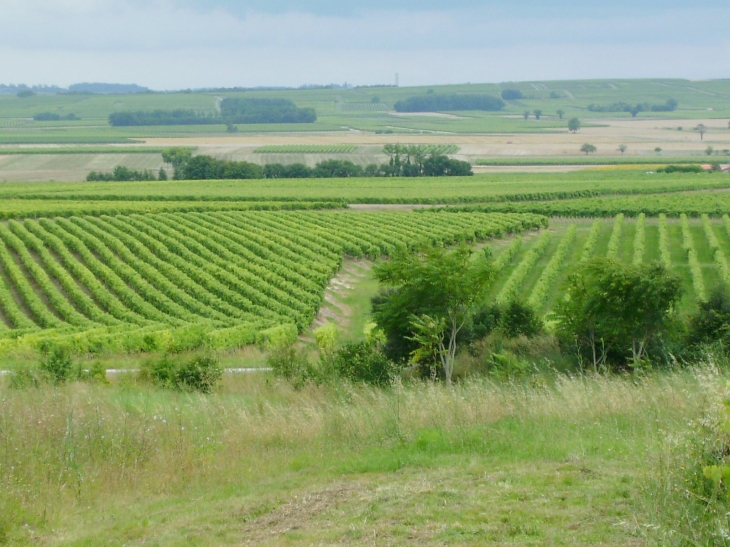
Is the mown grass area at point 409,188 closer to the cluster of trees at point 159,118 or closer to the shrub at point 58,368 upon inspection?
the shrub at point 58,368

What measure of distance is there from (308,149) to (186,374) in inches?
4349

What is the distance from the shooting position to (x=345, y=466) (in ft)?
28.1

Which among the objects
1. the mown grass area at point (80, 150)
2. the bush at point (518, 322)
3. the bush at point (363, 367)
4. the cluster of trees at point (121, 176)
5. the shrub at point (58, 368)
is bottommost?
the cluster of trees at point (121, 176)

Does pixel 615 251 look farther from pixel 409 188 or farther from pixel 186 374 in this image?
pixel 409 188

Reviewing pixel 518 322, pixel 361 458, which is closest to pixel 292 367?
pixel 361 458

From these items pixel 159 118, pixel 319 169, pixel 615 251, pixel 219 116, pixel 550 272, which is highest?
pixel 219 116

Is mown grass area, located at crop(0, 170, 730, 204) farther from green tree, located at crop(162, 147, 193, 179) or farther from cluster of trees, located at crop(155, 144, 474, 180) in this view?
green tree, located at crop(162, 147, 193, 179)

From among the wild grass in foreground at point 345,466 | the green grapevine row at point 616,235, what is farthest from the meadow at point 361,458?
the green grapevine row at point 616,235

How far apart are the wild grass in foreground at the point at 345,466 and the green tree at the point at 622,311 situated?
23.8 feet

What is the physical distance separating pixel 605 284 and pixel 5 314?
75.2ft

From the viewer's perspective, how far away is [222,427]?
33.0 feet

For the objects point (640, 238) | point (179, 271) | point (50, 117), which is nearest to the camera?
point (179, 271)

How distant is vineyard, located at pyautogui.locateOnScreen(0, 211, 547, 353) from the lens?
86.8ft

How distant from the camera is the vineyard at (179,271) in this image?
86.8 feet
